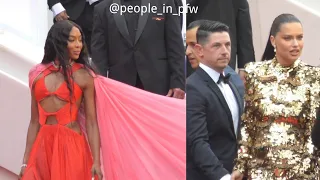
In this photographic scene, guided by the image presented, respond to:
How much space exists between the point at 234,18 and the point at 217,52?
19 cm

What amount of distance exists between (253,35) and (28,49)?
1.29 metres

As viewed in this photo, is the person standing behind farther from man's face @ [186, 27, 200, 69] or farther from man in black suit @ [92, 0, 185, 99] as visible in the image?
man in black suit @ [92, 0, 185, 99]

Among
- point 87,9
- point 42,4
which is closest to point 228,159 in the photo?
point 87,9

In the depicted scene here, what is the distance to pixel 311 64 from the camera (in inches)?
121

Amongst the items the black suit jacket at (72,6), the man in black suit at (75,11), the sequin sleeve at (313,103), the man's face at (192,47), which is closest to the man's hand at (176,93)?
the man's face at (192,47)

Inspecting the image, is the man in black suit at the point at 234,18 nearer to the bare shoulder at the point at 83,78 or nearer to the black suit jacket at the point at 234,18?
the black suit jacket at the point at 234,18

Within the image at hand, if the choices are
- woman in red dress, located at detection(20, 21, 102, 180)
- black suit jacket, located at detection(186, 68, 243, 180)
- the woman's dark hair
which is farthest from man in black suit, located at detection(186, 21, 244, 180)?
woman in red dress, located at detection(20, 21, 102, 180)

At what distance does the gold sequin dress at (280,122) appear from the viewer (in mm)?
2936

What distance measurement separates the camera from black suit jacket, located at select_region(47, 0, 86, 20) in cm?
385

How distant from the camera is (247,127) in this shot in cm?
306

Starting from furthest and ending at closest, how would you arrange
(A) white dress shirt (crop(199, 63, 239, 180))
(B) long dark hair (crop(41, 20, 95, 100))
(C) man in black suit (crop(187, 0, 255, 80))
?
(B) long dark hair (crop(41, 20, 95, 100)) → (C) man in black suit (crop(187, 0, 255, 80)) → (A) white dress shirt (crop(199, 63, 239, 180))

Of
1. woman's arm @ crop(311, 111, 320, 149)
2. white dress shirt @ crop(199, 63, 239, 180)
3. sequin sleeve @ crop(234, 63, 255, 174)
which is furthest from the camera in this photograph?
white dress shirt @ crop(199, 63, 239, 180)

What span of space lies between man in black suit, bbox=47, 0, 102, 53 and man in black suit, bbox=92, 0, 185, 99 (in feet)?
0.28

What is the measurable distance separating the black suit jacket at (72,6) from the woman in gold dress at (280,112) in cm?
109
